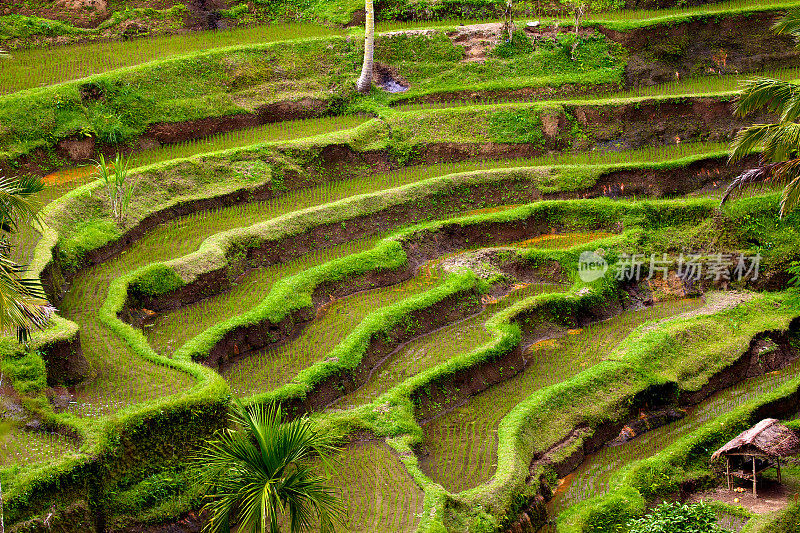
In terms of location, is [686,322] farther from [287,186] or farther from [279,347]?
[287,186]

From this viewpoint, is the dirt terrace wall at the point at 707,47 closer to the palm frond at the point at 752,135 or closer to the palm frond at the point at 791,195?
the palm frond at the point at 752,135

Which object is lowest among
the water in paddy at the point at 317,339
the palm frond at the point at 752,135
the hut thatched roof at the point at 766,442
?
the hut thatched roof at the point at 766,442

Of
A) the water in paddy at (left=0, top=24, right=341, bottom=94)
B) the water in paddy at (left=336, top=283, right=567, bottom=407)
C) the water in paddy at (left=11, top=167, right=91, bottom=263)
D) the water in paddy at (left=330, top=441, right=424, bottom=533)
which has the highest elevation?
the water in paddy at (left=0, top=24, right=341, bottom=94)

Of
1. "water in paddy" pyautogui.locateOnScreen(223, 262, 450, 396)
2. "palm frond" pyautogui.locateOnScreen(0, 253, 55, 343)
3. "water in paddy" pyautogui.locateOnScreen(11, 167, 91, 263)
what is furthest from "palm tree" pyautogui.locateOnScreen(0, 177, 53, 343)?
"water in paddy" pyautogui.locateOnScreen(11, 167, 91, 263)

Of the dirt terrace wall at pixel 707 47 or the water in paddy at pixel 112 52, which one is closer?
the water in paddy at pixel 112 52

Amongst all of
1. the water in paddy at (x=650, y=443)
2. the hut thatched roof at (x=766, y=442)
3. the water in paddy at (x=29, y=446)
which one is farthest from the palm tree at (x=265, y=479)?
the hut thatched roof at (x=766, y=442)

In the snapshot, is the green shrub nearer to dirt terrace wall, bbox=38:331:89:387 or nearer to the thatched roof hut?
dirt terrace wall, bbox=38:331:89:387

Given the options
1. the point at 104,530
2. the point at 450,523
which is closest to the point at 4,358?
the point at 104,530
